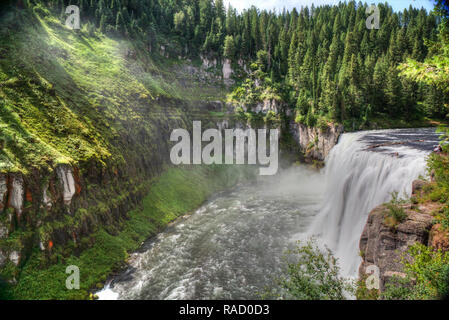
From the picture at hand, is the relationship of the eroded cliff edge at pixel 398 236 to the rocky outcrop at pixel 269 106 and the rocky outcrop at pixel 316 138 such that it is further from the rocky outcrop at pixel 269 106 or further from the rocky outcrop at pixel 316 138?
the rocky outcrop at pixel 269 106

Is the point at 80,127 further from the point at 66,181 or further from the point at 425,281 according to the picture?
the point at 425,281

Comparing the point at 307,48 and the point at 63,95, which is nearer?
the point at 63,95

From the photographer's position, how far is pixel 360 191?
2434 centimetres

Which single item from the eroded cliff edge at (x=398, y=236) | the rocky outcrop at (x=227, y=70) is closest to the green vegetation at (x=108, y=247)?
the eroded cliff edge at (x=398, y=236)

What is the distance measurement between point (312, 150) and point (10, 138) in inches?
2146

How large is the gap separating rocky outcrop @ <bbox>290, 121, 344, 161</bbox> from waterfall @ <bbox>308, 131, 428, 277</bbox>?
2285 cm

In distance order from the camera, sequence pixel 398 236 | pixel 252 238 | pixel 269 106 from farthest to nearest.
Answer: pixel 269 106 < pixel 252 238 < pixel 398 236

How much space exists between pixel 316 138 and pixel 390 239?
151 ft

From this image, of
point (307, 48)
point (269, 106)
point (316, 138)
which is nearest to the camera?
point (316, 138)

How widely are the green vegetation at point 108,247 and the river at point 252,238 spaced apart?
1.32 m

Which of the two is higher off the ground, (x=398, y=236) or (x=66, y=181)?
(x=66, y=181)

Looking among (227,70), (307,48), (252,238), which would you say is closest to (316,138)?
(252,238)

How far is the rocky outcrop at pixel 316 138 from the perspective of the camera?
5216 cm

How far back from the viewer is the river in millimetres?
19234
